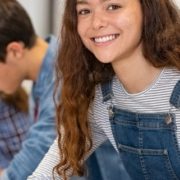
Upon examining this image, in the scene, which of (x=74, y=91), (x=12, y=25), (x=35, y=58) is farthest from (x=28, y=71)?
(x=74, y=91)

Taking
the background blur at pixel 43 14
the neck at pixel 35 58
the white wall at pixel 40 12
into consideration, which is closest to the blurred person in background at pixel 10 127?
the neck at pixel 35 58

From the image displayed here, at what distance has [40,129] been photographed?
1183 mm

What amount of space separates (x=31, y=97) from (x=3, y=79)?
10cm

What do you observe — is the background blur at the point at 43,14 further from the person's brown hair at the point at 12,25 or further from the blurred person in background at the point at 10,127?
the person's brown hair at the point at 12,25

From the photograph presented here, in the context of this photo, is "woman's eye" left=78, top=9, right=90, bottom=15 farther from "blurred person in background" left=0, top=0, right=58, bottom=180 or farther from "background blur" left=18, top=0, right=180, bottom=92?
"background blur" left=18, top=0, right=180, bottom=92

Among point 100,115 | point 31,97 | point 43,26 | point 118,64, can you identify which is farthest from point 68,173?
point 43,26

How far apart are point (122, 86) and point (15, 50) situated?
16.2 inches

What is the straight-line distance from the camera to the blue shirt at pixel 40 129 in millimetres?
1093

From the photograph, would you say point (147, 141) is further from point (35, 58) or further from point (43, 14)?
point (43, 14)

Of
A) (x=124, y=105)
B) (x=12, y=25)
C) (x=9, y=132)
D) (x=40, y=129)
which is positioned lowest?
(x=9, y=132)

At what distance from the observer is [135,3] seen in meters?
0.89

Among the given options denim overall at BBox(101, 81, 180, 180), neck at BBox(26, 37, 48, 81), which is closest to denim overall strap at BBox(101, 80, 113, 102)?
denim overall at BBox(101, 81, 180, 180)

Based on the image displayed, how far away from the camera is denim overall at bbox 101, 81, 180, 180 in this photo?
0.90m

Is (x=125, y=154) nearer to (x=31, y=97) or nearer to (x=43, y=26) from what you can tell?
(x=31, y=97)
